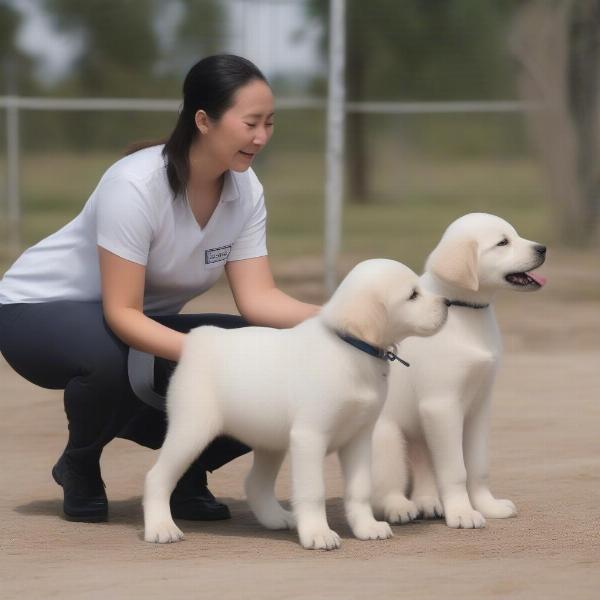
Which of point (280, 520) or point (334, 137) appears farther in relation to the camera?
point (334, 137)

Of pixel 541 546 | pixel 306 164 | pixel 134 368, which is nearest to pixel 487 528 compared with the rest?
pixel 541 546

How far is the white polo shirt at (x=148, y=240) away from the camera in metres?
4.55

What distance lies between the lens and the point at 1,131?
12.5 meters

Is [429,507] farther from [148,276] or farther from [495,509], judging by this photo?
[148,276]

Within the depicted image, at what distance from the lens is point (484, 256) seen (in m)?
4.43

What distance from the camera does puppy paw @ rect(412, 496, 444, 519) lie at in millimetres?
4684

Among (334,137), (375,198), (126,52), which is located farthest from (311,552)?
(375,198)

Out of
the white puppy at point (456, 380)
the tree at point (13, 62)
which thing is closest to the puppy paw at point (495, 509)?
the white puppy at point (456, 380)

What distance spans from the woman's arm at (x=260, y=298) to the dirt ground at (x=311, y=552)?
673 mm

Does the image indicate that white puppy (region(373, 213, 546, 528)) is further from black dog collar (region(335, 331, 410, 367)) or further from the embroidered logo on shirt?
the embroidered logo on shirt

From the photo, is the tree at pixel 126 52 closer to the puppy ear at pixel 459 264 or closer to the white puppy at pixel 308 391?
the puppy ear at pixel 459 264

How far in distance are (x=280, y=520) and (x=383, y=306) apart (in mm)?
892

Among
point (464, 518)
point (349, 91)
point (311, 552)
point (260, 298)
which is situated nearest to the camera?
point (311, 552)

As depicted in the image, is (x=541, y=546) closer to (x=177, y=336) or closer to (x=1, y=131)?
(x=177, y=336)
